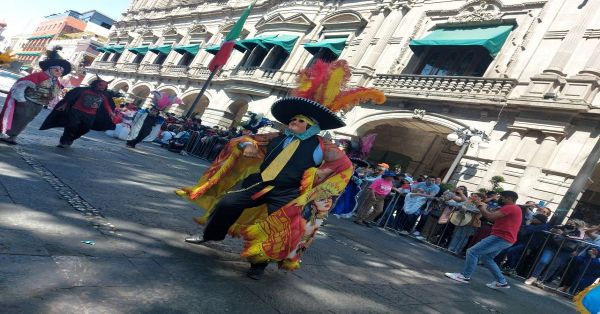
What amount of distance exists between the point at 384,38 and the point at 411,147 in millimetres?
4725

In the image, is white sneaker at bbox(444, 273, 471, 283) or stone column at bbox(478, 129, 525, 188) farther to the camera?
stone column at bbox(478, 129, 525, 188)

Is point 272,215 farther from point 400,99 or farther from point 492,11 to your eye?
point 492,11

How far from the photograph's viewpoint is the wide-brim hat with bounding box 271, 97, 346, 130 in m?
3.63

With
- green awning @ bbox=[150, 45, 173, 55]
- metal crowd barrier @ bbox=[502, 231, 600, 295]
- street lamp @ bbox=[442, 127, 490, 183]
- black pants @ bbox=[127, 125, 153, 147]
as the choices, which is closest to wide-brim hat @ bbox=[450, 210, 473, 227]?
metal crowd barrier @ bbox=[502, 231, 600, 295]

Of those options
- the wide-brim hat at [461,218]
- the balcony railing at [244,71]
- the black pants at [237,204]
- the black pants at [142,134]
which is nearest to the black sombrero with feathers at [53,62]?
the black pants at [142,134]

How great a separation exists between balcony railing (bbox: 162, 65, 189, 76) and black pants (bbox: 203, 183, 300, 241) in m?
24.7

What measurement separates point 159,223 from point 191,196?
0.54m

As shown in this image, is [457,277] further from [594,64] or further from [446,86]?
[446,86]

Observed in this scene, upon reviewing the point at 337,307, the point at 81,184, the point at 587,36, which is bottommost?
the point at 81,184

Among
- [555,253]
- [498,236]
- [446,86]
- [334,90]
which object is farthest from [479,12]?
[334,90]

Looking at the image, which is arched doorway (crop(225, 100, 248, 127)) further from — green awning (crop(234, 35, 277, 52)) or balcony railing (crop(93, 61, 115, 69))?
balcony railing (crop(93, 61, 115, 69))

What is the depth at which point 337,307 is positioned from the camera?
10.3 ft

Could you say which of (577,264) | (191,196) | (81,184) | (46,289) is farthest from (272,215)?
(577,264)

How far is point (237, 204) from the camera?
3.44 metres
